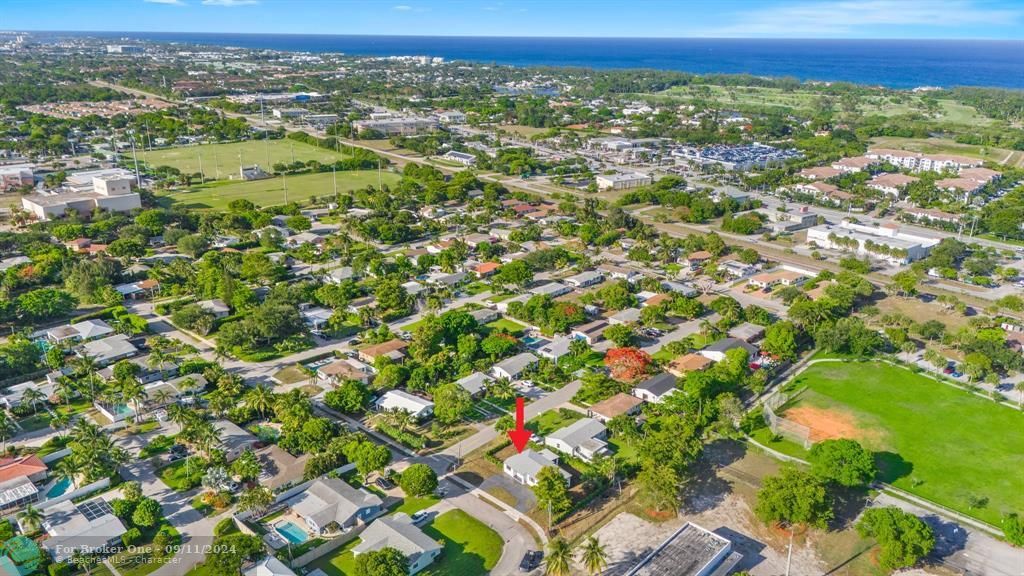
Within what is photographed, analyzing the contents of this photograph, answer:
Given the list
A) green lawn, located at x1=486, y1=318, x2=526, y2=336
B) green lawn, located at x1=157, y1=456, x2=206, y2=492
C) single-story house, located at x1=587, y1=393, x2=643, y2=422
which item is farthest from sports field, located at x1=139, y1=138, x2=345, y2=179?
single-story house, located at x1=587, y1=393, x2=643, y2=422

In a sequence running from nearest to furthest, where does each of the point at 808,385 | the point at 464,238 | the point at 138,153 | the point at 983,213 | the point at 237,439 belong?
the point at 237,439 < the point at 808,385 < the point at 464,238 < the point at 983,213 < the point at 138,153

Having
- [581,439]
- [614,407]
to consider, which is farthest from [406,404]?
[614,407]

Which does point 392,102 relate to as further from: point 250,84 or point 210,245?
point 210,245

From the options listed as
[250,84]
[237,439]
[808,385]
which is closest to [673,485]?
[808,385]

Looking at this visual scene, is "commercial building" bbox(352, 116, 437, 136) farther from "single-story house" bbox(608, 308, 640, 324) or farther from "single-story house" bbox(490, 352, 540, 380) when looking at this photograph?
"single-story house" bbox(490, 352, 540, 380)

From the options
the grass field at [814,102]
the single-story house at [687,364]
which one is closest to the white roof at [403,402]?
the single-story house at [687,364]

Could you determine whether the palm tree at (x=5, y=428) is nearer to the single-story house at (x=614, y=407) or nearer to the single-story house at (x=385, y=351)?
the single-story house at (x=385, y=351)
